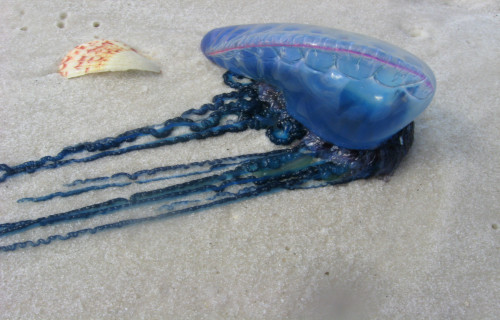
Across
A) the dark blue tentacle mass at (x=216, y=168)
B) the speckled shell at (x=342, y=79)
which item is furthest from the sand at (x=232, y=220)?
the speckled shell at (x=342, y=79)

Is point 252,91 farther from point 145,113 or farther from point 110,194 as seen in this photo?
point 110,194

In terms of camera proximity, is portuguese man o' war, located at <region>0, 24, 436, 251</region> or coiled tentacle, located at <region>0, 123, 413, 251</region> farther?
coiled tentacle, located at <region>0, 123, 413, 251</region>

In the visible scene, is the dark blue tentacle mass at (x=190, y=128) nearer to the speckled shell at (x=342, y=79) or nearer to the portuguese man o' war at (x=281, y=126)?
the portuguese man o' war at (x=281, y=126)

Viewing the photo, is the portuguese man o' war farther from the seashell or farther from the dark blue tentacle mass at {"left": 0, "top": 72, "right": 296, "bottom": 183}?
the seashell

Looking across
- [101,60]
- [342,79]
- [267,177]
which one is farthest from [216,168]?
[101,60]

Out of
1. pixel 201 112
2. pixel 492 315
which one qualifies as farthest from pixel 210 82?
pixel 492 315

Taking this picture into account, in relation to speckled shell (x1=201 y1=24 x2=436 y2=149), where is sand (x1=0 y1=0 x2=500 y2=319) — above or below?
below

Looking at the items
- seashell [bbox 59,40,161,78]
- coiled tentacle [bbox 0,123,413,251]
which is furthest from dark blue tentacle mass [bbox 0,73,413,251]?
seashell [bbox 59,40,161,78]
